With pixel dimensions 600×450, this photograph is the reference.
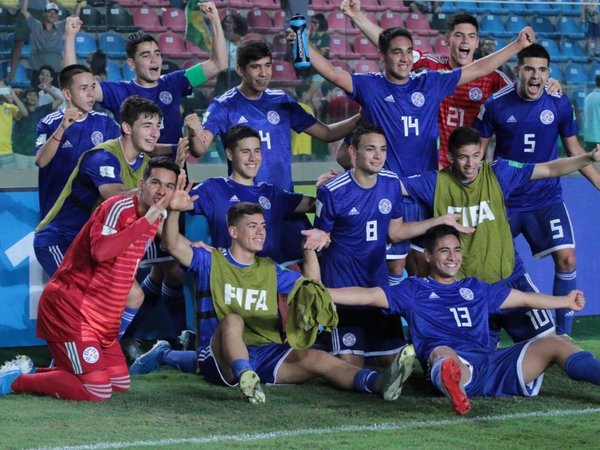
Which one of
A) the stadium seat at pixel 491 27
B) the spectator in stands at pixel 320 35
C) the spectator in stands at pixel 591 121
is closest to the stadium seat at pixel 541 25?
the stadium seat at pixel 491 27

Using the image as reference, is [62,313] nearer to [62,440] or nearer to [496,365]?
[62,440]

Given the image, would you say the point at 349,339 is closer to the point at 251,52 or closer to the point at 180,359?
the point at 180,359

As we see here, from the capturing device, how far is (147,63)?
699 centimetres

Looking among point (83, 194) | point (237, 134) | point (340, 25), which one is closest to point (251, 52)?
point (237, 134)

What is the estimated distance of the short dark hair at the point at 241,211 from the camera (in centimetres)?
582

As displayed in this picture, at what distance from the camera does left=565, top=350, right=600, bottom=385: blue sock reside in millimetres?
5234

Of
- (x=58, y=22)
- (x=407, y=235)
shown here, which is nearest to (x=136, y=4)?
(x=58, y=22)

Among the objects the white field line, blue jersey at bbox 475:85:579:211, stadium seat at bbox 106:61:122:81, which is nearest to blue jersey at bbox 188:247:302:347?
the white field line

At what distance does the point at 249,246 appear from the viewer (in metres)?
5.86

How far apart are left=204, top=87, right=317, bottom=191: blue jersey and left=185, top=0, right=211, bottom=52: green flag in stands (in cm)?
283

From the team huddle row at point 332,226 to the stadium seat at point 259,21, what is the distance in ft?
8.11

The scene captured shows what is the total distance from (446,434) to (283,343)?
1.30 m

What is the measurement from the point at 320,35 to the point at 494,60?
3.18 m

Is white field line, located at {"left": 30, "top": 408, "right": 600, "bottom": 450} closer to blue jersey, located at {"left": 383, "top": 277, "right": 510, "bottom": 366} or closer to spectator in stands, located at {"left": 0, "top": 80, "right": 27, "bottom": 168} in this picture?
blue jersey, located at {"left": 383, "top": 277, "right": 510, "bottom": 366}
